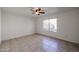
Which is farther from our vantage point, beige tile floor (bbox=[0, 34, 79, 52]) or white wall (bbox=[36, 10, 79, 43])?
white wall (bbox=[36, 10, 79, 43])

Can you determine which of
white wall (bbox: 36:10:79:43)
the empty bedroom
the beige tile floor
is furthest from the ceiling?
the beige tile floor

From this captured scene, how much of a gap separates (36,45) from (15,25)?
57 cm

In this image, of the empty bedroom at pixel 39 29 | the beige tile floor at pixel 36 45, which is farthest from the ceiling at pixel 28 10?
the beige tile floor at pixel 36 45

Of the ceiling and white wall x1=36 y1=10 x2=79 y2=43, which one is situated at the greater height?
the ceiling

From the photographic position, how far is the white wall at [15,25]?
1352 mm

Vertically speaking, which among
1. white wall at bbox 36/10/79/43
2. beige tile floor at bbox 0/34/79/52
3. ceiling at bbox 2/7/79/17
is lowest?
beige tile floor at bbox 0/34/79/52

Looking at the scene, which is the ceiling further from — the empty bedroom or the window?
the window

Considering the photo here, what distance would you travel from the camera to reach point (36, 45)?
4.88 feet

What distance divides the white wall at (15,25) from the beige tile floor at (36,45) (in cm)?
10

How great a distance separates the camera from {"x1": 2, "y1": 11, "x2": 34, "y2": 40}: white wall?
1352mm

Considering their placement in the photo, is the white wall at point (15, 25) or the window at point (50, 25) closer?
the white wall at point (15, 25)

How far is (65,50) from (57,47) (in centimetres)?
15

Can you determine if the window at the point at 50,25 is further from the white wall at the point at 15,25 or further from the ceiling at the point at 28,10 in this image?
the white wall at the point at 15,25
